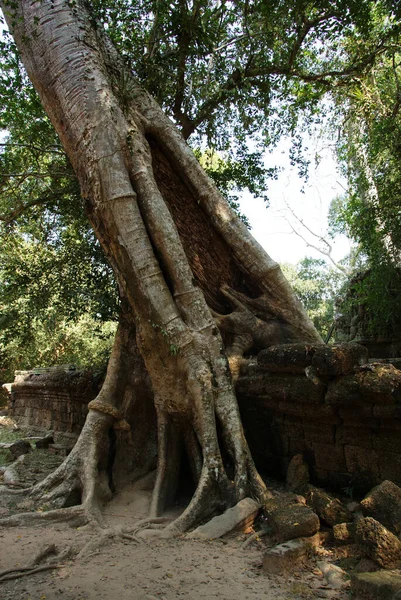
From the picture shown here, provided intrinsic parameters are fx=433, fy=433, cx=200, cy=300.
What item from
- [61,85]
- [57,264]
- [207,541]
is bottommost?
[207,541]

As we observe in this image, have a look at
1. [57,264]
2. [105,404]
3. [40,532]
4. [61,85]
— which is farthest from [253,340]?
[57,264]

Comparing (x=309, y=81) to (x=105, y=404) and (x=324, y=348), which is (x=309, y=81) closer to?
(x=324, y=348)

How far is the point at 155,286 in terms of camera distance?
3674 mm

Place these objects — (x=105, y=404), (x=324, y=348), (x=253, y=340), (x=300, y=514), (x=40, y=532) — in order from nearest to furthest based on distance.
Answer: (x=300, y=514) → (x=40, y=532) → (x=324, y=348) → (x=105, y=404) → (x=253, y=340)

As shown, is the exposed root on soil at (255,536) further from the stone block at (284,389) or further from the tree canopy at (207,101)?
the tree canopy at (207,101)

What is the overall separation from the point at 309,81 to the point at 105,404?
597 centimetres

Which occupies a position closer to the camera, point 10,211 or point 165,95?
point 165,95

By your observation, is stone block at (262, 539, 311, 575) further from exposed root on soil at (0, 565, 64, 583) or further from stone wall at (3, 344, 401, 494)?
exposed root on soil at (0, 565, 64, 583)

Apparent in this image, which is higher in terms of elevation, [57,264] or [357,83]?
[357,83]

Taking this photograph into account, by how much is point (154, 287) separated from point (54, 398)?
170 inches

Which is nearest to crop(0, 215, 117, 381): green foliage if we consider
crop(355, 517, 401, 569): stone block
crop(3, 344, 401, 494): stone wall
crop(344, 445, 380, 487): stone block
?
crop(3, 344, 401, 494): stone wall

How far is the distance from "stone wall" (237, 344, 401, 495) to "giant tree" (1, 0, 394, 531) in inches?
15.3

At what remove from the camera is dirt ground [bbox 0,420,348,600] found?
2023mm

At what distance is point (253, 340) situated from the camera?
4336 millimetres
